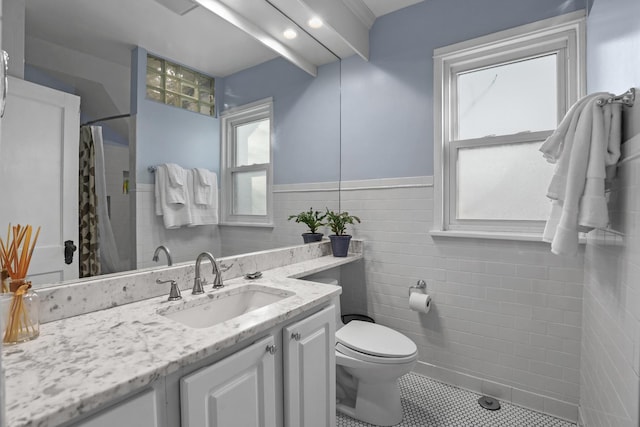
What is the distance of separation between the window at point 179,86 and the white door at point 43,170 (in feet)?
1.28

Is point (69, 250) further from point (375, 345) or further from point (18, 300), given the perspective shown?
point (375, 345)

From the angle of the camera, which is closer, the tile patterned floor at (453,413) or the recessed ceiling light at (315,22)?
the tile patterned floor at (453,413)

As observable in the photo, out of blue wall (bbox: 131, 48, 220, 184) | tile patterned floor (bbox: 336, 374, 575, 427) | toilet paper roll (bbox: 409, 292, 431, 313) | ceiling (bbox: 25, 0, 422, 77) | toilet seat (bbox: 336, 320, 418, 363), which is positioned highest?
ceiling (bbox: 25, 0, 422, 77)

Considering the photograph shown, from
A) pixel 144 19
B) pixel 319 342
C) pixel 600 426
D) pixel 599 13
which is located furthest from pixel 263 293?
pixel 599 13

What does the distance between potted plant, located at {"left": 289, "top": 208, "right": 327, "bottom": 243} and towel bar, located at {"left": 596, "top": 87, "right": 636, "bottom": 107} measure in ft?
5.68

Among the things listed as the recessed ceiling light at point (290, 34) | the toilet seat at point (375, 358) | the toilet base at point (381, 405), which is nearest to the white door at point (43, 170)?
the toilet seat at point (375, 358)

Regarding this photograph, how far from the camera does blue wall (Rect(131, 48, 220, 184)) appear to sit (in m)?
1.48

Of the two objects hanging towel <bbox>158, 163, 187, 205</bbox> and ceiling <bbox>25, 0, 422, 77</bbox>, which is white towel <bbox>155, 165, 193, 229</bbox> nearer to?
hanging towel <bbox>158, 163, 187, 205</bbox>

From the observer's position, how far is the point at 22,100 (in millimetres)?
1126

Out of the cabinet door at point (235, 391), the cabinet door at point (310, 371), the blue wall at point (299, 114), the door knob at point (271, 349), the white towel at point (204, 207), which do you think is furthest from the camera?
the blue wall at point (299, 114)

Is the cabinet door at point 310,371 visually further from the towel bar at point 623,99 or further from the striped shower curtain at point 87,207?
the towel bar at point 623,99

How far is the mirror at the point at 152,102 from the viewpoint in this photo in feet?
4.14

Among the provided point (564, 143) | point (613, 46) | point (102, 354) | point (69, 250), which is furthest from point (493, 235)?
point (69, 250)

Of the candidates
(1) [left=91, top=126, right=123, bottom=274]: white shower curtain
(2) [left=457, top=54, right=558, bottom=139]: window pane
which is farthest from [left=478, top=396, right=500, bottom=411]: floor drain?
(1) [left=91, top=126, right=123, bottom=274]: white shower curtain
